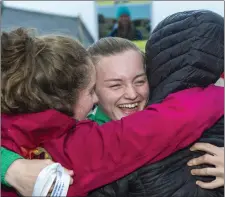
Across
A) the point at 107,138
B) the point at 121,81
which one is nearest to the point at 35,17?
the point at 121,81

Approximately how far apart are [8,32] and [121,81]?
0.46 metres

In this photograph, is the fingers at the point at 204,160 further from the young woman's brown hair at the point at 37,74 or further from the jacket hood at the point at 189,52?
the young woman's brown hair at the point at 37,74

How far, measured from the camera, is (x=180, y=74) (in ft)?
3.67

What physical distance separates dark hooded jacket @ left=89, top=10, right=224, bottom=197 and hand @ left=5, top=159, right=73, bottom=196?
0.57 feet

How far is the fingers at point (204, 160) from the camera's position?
3.50 feet

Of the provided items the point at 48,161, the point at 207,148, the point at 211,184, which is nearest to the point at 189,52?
the point at 207,148

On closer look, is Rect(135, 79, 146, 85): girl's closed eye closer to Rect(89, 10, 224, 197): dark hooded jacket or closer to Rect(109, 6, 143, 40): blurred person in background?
Rect(89, 10, 224, 197): dark hooded jacket

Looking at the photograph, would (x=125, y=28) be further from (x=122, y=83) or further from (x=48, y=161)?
(x=48, y=161)

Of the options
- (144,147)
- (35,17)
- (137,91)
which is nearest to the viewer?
(144,147)

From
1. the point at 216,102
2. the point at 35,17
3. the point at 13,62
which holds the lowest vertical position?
the point at 35,17

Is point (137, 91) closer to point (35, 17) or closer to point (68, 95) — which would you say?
point (68, 95)

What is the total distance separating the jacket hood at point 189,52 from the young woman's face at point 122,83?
17 cm

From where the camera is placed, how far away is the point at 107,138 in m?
1.00

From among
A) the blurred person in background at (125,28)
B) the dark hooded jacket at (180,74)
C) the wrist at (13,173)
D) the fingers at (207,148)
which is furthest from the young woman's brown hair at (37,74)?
the blurred person in background at (125,28)
